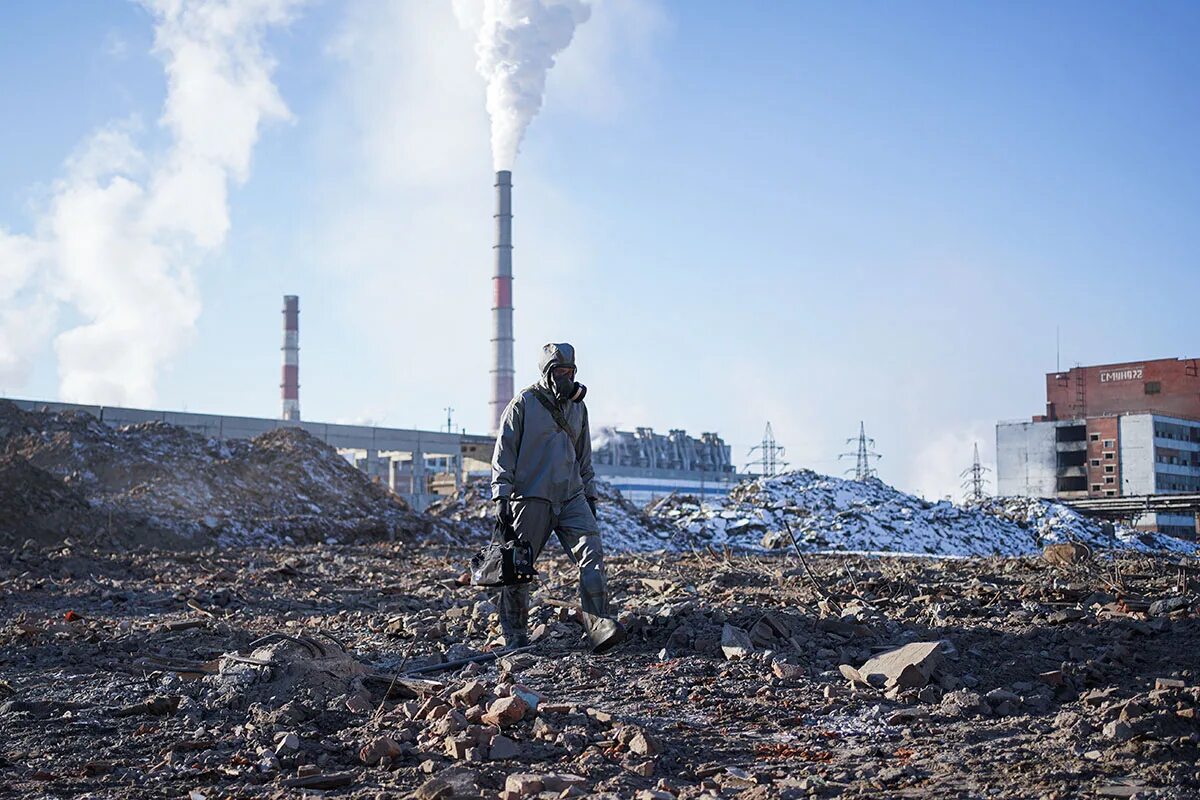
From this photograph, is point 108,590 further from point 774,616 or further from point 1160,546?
point 1160,546

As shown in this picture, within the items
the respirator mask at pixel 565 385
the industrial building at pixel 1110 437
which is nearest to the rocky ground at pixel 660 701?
the respirator mask at pixel 565 385

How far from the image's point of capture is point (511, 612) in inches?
248

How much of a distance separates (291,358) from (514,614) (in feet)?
146

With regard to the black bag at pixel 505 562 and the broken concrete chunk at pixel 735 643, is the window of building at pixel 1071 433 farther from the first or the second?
the black bag at pixel 505 562

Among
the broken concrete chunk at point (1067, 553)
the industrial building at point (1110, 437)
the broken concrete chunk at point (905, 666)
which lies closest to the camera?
the broken concrete chunk at point (905, 666)

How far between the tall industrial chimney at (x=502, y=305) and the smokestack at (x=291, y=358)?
370 inches

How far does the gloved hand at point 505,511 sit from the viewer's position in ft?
20.4

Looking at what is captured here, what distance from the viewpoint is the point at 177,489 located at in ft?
68.6

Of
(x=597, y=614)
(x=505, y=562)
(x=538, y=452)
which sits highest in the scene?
(x=538, y=452)

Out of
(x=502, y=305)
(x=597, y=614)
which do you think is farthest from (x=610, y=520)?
(x=502, y=305)

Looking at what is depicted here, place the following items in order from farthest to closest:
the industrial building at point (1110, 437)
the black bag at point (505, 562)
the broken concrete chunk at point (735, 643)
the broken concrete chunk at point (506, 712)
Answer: the industrial building at point (1110, 437) → the black bag at point (505, 562) → the broken concrete chunk at point (735, 643) → the broken concrete chunk at point (506, 712)

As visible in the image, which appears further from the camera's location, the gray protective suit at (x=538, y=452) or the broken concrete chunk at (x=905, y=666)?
the gray protective suit at (x=538, y=452)

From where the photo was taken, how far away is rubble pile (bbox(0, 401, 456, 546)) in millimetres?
17969

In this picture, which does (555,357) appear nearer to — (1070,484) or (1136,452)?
(1136,452)
